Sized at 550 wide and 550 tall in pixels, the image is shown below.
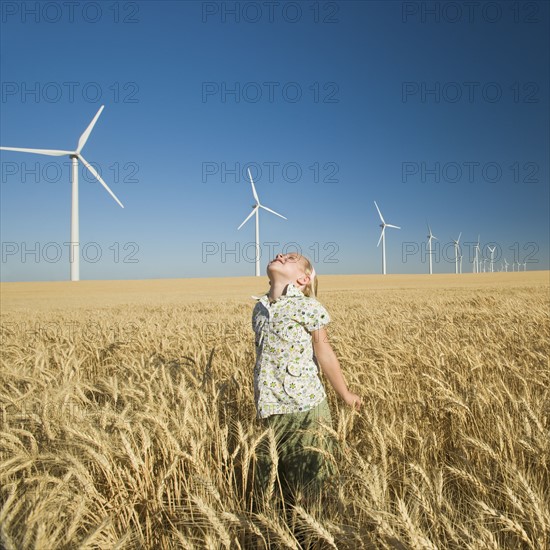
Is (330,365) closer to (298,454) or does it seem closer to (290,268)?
(298,454)

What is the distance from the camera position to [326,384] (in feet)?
14.5

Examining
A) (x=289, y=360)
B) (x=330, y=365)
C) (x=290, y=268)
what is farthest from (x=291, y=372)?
(x=290, y=268)

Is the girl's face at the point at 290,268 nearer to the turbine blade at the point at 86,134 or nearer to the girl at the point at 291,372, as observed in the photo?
the girl at the point at 291,372

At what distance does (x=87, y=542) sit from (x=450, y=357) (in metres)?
4.55

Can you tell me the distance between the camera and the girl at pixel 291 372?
276cm

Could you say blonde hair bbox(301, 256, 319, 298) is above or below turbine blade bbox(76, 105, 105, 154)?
below

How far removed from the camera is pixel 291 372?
2.90m

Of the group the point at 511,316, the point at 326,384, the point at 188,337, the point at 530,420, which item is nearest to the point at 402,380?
the point at 326,384

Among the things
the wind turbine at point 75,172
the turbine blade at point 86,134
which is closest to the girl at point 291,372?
the wind turbine at point 75,172

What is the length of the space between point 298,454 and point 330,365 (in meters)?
0.62

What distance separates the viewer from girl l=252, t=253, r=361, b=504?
2762 mm

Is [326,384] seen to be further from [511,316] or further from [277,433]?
[511,316]

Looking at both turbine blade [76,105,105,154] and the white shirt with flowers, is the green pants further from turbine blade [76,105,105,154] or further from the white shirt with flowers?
turbine blade [76,105,105,154]

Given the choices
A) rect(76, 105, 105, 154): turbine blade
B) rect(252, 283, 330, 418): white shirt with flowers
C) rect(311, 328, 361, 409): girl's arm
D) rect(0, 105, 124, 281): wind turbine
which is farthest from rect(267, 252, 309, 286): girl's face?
rect(76, 105, 105, 154): turbine blade
